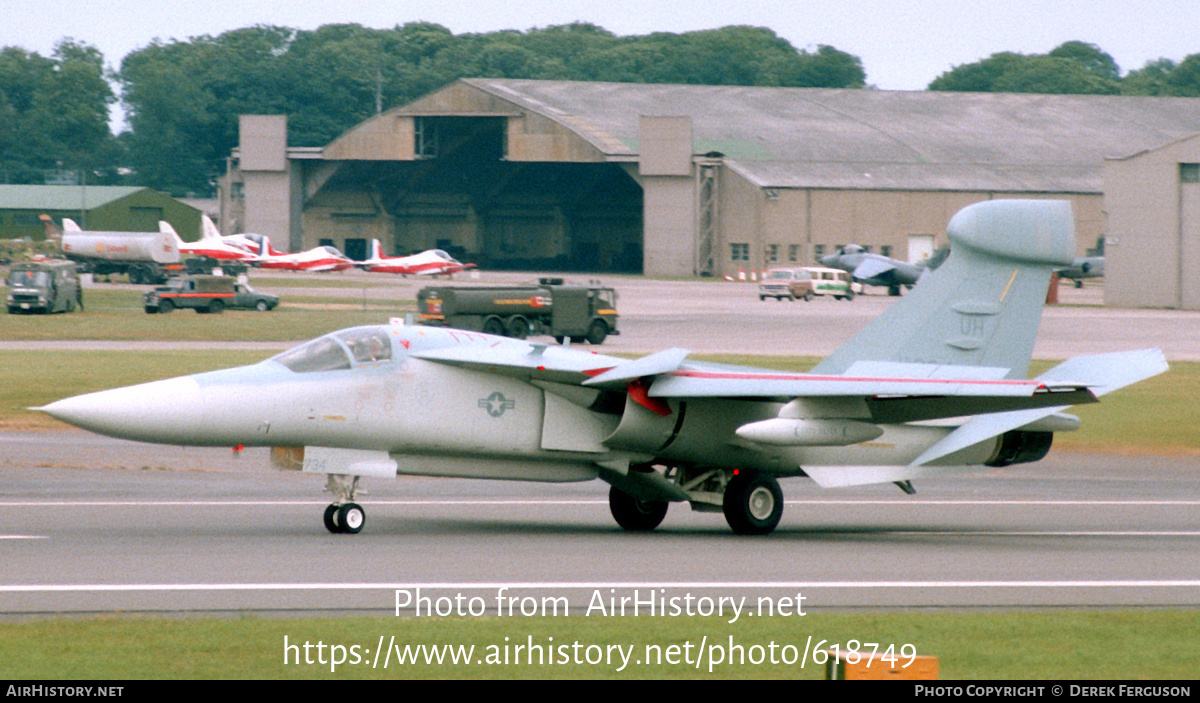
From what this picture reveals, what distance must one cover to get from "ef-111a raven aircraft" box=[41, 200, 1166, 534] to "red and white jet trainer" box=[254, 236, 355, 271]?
78.1 meters

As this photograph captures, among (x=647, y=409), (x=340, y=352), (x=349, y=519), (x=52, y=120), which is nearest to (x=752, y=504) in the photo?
(x=647, y=409)

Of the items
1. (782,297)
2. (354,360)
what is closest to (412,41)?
(782,297)

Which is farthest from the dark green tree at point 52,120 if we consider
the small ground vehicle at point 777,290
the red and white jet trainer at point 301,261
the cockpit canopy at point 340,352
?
the cockpit canopy at point 340,352

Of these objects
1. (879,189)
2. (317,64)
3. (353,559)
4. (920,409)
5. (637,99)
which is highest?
(317,64)

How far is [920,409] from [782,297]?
63418mm

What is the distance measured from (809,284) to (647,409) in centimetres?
6542

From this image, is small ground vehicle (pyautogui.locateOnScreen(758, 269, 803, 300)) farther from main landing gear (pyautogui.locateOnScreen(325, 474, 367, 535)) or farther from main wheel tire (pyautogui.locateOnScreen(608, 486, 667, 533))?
main landing gear (pyautogui.locateOnScreen(325, 474, 367, 535))

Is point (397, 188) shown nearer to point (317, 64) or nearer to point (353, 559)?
point (317, 64)

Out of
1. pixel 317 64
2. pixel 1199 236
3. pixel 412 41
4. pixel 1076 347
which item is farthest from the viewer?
pixel 412 41

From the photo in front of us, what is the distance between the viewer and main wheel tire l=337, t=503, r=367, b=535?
16.6 m

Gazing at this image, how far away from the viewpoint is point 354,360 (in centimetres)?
1670

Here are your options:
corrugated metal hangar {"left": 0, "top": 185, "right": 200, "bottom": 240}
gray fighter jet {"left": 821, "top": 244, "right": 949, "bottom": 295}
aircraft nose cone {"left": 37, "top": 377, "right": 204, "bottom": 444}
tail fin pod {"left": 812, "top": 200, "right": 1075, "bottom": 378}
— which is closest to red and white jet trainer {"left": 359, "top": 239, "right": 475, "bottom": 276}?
gray fighter jet {"left": 821, "top": 244, "right": 949, "bottom": 295}

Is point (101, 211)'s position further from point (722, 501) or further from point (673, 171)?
point (722, 501)

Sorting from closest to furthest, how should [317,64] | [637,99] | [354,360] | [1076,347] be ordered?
1. [354,360]
2. [1076,347]
3. [637,99]
4. [317,64]
